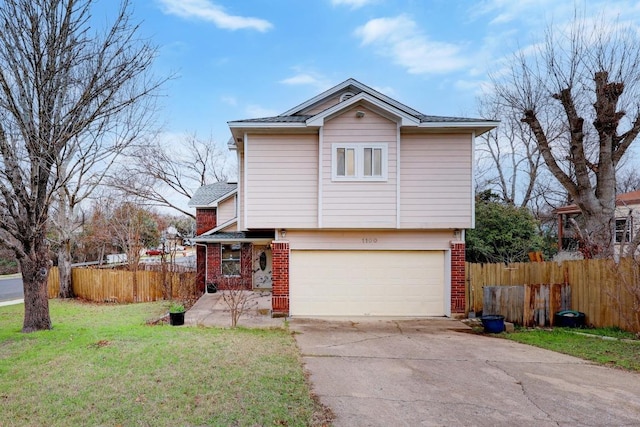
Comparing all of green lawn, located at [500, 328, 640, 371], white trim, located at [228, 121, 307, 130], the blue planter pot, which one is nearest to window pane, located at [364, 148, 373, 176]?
white trim, located at [228, 121, 307, 130]

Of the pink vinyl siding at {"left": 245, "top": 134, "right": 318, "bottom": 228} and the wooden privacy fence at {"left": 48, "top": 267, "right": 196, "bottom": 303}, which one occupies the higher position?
the pink vinyl siding at {"left": 245, "top": 134, "right": 318, "bottom": 228}

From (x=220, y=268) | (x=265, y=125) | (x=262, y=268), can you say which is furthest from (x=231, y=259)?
(x=265, y=125)

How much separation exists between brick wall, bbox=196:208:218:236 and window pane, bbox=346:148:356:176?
9.51 metres

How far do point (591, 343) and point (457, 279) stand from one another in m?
3.60

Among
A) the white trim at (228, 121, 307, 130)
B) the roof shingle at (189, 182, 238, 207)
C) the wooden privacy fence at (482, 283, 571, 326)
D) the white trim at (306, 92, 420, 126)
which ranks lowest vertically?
the wooden privacy fence at (482, 283, 571, 326)

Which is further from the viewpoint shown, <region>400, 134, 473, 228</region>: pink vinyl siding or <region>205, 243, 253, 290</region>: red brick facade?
<region>205, 243, 253, 290</region>: red brick facade

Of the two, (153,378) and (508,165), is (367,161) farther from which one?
(508,165)

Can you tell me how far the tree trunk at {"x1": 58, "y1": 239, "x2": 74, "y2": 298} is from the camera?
17547 millimetres

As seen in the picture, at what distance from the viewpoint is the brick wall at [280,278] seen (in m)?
11.2

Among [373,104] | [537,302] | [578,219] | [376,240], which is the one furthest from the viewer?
[578,219]

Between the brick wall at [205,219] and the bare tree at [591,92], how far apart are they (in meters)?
13.5

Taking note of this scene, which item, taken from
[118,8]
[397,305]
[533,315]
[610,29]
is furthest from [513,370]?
[610,29]

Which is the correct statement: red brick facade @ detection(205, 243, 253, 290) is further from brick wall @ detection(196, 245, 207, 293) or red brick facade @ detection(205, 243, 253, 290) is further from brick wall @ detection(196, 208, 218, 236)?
brick wall @ detection(196, 208, 218, 236)

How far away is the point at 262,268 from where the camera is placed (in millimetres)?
17234
